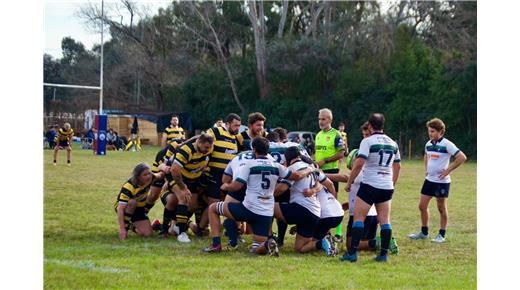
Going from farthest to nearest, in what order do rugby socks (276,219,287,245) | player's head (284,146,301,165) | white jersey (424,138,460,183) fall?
white jersey (424,138,460,183), rugby socks (276,219,287,245), player's head (284,146,301,165)

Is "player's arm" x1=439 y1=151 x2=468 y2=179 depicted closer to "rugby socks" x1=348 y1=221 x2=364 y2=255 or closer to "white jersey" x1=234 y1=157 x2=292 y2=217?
"rugby socks" x1=348 y1=221 x2=364 y2=255

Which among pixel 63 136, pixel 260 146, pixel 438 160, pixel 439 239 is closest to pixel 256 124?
pixel 260 146

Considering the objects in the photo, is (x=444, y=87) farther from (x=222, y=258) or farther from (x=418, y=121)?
(x=222, y=258)

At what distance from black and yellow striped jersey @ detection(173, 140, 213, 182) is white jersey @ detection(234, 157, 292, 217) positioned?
109 cm

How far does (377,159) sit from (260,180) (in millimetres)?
1327

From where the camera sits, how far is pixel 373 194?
303 inches

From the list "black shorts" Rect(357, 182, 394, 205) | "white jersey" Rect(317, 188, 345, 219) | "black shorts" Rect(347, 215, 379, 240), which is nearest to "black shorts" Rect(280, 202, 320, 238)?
"white jersey" Rect(317, 188, 345, 219)

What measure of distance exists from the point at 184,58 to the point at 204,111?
4.91 metres

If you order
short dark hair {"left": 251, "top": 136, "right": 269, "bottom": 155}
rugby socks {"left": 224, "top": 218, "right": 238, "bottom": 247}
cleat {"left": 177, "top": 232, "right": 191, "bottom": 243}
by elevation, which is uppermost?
short dark hair {"left": 251, "top": 136, "right": 269, "bottom": 155}

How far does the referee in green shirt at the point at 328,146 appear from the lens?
392 inches

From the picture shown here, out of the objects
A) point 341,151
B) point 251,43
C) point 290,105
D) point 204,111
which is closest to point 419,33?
point 290,105

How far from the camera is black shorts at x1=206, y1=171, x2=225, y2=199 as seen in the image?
9.20 meters

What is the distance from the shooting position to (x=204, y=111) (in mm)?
48625

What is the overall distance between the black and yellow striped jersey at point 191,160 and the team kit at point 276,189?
13mm
